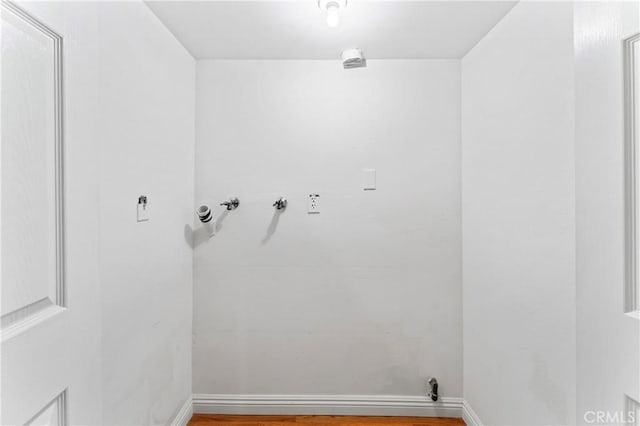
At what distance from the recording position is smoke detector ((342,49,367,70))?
68.9 inches

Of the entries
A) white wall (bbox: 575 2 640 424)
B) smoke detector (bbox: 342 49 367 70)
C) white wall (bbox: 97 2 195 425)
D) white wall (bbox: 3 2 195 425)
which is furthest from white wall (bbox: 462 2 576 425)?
white wall (bbox: 97 2 195 425)

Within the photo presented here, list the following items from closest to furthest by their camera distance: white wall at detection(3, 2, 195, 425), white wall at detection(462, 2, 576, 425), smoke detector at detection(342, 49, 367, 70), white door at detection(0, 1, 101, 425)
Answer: white door at detection(0, 1, 101, 425), white wall at detection(3, 2, 195, 425), white wall at detection(462, 2, 576, 425), smoke detector at detection(342, 49, 367, 70)

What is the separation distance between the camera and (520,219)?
54.8 inches

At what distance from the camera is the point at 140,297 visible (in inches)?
55.1

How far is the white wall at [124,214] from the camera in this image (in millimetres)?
772

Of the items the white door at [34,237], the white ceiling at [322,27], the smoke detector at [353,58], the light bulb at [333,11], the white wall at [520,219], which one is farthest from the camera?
the smoke detector at [353,58]

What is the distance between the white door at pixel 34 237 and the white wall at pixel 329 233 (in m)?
1.25

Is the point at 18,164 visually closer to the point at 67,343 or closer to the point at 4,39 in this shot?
the point at 4,39

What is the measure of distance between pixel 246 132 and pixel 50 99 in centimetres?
131

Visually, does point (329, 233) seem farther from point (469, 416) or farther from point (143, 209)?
point (469, 416)

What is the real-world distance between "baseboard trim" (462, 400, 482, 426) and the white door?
72.9 inches

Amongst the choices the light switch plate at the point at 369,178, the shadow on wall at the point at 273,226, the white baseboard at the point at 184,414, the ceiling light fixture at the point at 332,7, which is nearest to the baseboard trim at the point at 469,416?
the light switch plate at the point at 369,178

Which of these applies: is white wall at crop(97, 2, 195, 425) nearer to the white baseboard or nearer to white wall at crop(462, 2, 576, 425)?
the white baseboard

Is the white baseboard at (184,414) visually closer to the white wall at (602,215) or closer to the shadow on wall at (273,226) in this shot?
the shadow on wall at (273,226)
